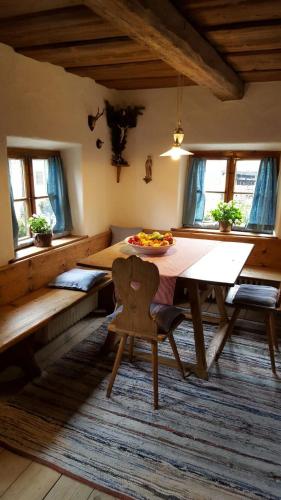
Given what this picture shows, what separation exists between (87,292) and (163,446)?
141cm

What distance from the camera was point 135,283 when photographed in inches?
90.4

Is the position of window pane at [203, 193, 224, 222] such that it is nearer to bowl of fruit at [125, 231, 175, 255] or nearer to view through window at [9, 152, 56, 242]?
bowl of fruit at [125, 231, 175, 255]

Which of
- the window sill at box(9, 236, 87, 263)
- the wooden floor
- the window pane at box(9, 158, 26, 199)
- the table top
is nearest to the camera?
the wooden floor

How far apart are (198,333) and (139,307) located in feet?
2.19

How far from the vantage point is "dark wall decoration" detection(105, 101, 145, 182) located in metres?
Result: 4.07

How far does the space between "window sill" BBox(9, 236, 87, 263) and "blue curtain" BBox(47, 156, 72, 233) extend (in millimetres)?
140

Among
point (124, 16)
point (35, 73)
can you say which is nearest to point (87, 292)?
point (35, 73)

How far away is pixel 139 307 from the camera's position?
221cm

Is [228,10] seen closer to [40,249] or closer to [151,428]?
[40,249]

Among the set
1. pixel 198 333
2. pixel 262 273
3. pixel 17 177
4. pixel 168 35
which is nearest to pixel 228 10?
pixel 168 35

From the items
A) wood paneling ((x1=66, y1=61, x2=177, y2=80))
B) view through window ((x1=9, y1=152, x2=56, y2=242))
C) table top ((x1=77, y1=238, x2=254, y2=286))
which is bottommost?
table top ((x1=77, y1=238, x2=254, y2=286))

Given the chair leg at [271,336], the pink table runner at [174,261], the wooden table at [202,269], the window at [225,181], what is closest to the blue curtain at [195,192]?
the window at [225,181]

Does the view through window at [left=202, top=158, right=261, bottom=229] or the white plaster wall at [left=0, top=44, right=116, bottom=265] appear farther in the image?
the view through window at [left=202, top=158, right=261, bottom=229]

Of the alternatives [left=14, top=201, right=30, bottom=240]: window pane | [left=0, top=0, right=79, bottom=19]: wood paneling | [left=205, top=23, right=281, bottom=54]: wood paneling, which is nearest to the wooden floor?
[left=14, top=201, right=30, bottom=240]: window pane
